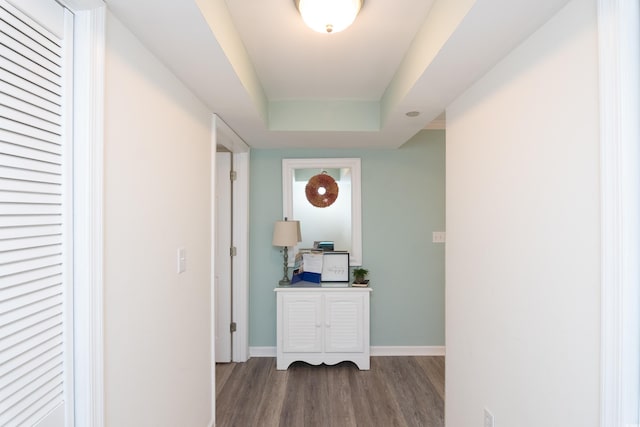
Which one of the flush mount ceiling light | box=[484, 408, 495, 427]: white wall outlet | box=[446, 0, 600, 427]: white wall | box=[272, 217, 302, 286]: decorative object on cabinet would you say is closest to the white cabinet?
box=[272, 217, 302, 286]: decorative object on cabinet

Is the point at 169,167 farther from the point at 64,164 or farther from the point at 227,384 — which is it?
the point at 227,384

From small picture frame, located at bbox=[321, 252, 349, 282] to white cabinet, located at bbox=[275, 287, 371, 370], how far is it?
183 mm

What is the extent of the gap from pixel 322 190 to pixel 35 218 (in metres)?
2.74

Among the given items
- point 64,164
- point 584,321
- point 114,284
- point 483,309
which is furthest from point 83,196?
point 483,309

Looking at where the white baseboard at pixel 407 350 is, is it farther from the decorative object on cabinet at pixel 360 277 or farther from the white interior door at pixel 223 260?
the white interior door at pixel 223 260

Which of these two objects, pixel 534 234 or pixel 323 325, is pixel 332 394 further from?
pixel 534 234

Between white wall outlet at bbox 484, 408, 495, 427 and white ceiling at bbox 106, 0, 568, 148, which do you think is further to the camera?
white wall outlet at bbox 484, 408, 495, 427

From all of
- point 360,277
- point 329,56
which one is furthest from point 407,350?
point 329,56

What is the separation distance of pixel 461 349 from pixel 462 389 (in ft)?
0.73

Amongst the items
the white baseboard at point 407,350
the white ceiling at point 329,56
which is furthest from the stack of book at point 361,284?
the white ceiling at point 329,56

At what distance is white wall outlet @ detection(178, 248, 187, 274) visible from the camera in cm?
171

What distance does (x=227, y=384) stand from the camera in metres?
2.90

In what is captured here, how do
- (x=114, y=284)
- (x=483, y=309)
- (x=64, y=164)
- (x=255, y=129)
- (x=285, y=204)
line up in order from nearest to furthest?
(x=64, y=164), (x=114, y=284), (x=483, y=309), (x=255, y=129), (x=285, y=204)

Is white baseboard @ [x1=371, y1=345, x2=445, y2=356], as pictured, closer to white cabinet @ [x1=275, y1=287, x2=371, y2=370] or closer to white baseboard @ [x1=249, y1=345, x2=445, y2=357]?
white baseboard @ [x1=249, y1=345, x2=445, y2=357]
